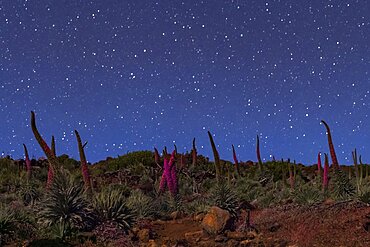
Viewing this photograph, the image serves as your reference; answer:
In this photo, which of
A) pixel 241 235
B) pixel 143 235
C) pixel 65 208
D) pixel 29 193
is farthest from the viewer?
pixel 29 193

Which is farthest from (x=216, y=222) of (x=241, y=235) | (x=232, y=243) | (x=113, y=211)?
(x=113, y=211)

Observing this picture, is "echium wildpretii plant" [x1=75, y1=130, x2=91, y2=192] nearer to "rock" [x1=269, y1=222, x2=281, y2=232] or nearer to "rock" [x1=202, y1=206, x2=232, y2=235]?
"rock" [x1=202, y1=206, x2=232, y2=235]

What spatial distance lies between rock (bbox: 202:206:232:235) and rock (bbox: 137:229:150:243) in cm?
123

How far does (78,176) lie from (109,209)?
14.0 metres

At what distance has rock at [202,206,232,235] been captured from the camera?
1084 centimetres

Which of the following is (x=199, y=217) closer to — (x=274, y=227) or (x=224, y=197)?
(x=224, y=197)

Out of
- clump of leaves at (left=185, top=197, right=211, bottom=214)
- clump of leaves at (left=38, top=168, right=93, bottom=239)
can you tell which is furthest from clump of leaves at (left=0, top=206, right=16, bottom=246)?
clump of leaves at (left=185, top=197, right=211, bottom=214)

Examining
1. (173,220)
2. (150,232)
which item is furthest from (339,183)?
(150,232)

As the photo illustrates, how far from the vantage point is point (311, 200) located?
553 inches

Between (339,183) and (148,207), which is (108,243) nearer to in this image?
(148,207)

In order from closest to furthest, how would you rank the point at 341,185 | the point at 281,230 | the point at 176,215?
the point at 281,230
the point at 176,215
the point at 341,185

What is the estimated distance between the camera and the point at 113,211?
11.9 meters

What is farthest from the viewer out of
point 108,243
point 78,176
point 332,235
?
point 78,176

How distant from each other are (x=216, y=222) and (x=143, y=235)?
1.60m
